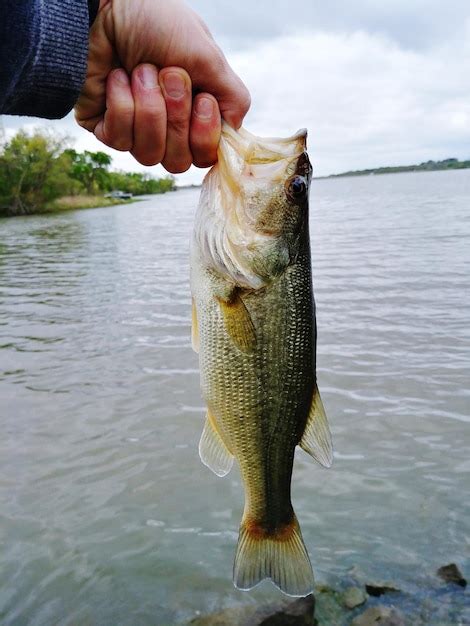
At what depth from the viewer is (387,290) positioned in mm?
13094

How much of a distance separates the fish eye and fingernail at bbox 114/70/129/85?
2.74 ft

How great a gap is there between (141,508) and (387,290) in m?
9.26

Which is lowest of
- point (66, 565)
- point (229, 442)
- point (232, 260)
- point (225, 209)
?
point (66, 565)

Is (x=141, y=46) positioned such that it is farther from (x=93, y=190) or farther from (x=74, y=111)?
(x=93, y=190)

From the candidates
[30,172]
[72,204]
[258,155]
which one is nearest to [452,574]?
[258,155]

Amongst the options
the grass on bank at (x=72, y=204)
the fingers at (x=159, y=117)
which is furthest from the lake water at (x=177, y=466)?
the grass on bank at (x=72, y=204)

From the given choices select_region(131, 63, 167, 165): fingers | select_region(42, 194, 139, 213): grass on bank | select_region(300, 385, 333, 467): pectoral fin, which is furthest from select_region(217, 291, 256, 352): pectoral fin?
select_region(42, 194, 139, 213): grass on bank

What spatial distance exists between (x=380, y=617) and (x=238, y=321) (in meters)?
2.21

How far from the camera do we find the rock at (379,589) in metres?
3.92

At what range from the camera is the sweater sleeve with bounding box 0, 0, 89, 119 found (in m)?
2.06

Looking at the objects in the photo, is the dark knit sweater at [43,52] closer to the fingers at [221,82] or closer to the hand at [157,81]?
the hand at [157,81]

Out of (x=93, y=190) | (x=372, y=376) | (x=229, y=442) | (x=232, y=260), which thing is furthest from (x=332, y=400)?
(x=93, y=190)

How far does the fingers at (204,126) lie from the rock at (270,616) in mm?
2774

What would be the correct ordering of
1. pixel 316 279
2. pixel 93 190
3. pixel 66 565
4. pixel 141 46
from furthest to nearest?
pixel 93 190 < pixel 316 279 < pixel 66 565 < pixel 141 46
